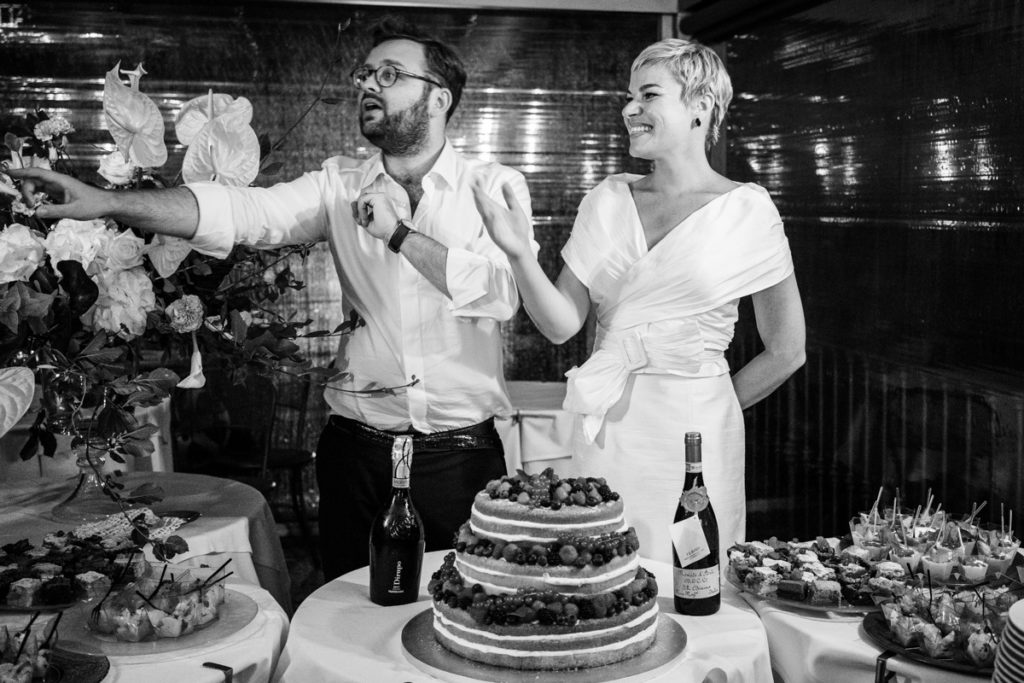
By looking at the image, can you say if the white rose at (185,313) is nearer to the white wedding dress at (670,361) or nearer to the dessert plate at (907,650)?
the white wedding dress at (670,361)

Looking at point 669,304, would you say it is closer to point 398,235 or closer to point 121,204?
point 398,235

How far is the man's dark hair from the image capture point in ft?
8.24

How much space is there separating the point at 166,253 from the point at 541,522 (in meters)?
0.86

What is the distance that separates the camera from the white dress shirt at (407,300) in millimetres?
2416

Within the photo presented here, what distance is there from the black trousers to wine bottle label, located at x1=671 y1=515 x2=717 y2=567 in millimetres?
756

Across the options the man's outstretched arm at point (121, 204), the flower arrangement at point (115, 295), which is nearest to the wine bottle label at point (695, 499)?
the flower arrangement at point (115, 295)

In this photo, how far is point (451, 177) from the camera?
2.53 meters

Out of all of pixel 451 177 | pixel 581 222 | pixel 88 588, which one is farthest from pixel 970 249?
pixel 88 588

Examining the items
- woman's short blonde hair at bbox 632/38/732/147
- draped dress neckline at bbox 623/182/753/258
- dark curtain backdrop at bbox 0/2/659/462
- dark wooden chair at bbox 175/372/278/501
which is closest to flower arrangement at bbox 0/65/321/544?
draped dress neckline at bbox 623/182/753/258

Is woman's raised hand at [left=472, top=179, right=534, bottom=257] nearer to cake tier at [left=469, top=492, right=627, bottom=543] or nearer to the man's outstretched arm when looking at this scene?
the man's outstretched arm

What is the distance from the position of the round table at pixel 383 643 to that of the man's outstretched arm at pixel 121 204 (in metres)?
0.70

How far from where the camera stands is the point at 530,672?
4.90 feet

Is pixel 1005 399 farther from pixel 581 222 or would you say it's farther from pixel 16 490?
pixel 16 490

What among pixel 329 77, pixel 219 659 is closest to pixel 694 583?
→ pixel 219 659
